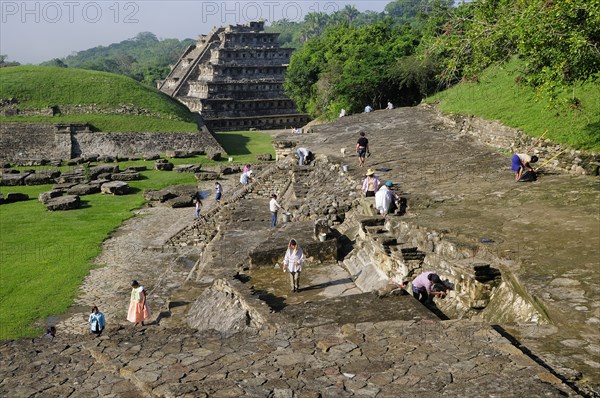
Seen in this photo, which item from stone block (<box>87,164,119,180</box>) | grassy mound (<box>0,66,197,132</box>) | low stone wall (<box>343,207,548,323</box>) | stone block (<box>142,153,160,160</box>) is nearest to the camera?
low stone wall (<box>343,207,548,323</box>)

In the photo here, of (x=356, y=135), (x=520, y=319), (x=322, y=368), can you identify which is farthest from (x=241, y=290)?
(x=356, y=135)

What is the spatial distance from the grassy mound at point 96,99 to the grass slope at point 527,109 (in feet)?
88.3

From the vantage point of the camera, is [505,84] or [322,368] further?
[505,84]

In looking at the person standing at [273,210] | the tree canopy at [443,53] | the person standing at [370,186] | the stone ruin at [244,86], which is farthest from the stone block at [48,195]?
the stone ruin at [244,86]

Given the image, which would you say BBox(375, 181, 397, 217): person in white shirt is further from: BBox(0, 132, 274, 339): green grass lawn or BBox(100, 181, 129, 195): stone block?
BBox(100, 181, 129, 195): stone block

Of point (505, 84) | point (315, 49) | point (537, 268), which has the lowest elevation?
point (537, 268)

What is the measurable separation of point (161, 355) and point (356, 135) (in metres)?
18.2

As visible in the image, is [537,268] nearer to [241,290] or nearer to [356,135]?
[241,290]

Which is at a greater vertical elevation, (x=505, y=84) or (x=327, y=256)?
(x=505, y=84)

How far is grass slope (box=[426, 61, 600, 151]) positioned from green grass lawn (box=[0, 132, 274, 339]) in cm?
1231

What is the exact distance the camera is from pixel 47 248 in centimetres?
2044

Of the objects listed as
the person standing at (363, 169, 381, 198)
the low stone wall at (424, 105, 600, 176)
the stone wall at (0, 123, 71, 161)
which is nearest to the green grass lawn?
the person standing at (363, 169, 381, 198)

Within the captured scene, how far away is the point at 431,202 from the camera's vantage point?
43.5 feet

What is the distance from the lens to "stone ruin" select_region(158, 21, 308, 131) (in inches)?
2391
